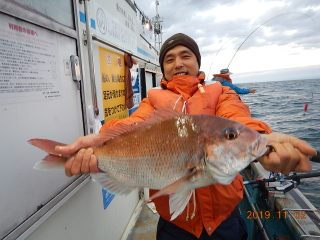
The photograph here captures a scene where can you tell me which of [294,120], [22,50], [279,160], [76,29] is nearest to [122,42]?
[76,29]

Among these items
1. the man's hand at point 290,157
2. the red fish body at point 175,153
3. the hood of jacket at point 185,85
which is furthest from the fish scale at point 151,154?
the hood of jacket at point 185,85

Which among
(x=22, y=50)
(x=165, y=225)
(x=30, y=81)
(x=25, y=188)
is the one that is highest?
(x=22, y=50)

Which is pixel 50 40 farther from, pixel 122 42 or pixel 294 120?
pixel 294 120

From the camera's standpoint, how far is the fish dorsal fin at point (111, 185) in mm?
1486

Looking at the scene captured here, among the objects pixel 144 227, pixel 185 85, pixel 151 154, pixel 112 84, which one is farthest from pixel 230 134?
pixel 144 227

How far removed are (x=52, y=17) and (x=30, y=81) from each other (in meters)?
0.71

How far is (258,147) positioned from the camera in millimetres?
1109

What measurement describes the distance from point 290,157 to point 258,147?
7.1 inches

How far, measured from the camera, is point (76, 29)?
2055mm

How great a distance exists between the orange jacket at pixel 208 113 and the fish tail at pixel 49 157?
490mm

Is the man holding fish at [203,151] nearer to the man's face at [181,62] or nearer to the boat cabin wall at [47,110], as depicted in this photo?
the man's face at [181,62]

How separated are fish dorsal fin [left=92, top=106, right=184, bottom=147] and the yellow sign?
4.51ft

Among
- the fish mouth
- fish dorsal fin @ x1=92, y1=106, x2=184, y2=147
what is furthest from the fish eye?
fish dorsal fin @ x1=92, y1=106, x2=184, y2=147
